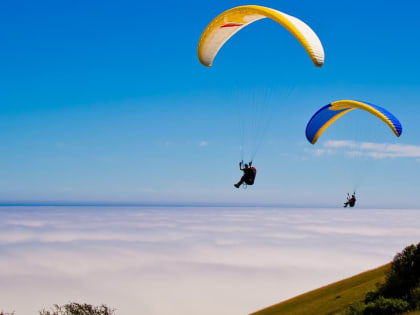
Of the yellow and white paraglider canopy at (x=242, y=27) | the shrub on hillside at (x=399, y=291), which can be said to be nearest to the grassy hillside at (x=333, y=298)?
the shrub on hillside at (x=399, y=291)

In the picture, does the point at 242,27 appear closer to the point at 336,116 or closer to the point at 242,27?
the point at 242,27

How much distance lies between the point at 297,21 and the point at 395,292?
1883 cm

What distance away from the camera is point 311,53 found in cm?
1625

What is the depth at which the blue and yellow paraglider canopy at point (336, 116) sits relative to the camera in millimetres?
22297

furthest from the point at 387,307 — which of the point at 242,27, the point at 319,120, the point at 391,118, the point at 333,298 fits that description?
the point at 242,27

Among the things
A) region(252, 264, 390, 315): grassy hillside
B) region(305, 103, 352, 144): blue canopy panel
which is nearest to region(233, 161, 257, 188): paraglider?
region(305, 103, 352, 144): blue canopy panel

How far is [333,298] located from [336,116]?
1763 cm

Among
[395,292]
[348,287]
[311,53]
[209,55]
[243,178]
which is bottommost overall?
[348,287]

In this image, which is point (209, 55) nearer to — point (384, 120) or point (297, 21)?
point (297, 21)

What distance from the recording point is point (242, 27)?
20906 mm

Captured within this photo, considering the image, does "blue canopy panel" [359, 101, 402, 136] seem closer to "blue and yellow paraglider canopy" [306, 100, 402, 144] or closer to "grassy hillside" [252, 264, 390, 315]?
"blue and yellow paraglider canopy" [306, 100, 402, 144]

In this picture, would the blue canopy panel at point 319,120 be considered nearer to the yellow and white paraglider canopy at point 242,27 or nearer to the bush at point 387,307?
the yellow and white paraglider canopy at point 242,27

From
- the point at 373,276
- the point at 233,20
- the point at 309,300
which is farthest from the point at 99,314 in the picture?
the point at 373,276

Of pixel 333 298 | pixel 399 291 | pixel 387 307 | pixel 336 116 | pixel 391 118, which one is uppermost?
pixel 336 116
